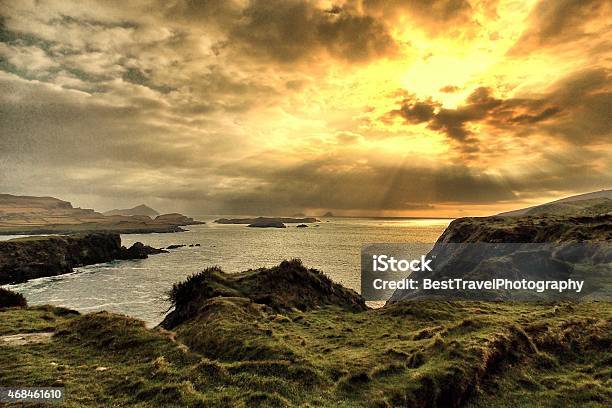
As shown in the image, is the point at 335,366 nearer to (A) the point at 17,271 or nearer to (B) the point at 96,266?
(A) the point at 17,271

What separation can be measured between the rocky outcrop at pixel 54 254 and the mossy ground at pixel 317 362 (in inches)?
3691

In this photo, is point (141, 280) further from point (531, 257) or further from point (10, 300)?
point (531, 257)

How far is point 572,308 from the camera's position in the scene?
31.7m

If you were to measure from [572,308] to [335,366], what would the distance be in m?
26.3

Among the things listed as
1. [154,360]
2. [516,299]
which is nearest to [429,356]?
[154,360]

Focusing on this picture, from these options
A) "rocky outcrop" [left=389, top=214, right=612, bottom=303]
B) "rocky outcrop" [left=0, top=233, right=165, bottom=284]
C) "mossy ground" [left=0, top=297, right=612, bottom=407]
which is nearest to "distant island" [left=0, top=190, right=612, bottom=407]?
"mossy ground" [left=0, top=297, right=612, bottom=407]

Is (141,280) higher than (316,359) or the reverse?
the reverse

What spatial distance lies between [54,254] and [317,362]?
415 feet

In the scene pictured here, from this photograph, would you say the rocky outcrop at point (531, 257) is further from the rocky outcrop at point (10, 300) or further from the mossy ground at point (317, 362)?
the rocky outcrop at point (10, 300)

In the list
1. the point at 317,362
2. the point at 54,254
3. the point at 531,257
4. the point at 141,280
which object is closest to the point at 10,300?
the point at 317,362

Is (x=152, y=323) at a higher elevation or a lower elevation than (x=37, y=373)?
lower

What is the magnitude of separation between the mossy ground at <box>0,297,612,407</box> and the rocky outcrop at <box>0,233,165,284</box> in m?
93.7

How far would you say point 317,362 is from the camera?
2030 cm

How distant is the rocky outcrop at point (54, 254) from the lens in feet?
329
